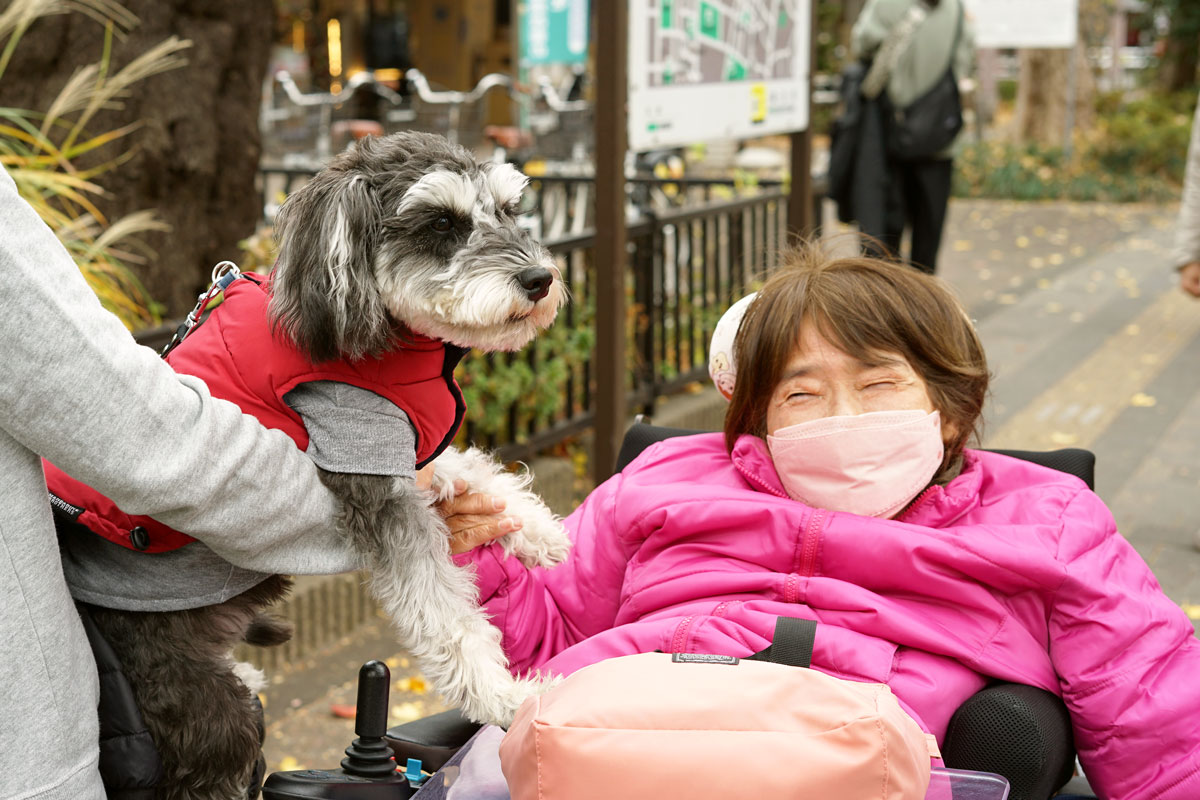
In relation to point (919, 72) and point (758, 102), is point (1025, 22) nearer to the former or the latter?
point (919, 72)

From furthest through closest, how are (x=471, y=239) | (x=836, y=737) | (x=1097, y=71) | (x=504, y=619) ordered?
1. (x=1097, y=71)
2. (x=504, y=619)
3. (x=471, y=239)
4. (x=836, y=737)

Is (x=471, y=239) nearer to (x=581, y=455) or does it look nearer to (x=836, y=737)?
(x=836, y=737)

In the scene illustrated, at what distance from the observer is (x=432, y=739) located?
7.30ft

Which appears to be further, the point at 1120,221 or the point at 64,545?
the point at 1120,221

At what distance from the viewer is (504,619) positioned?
2385 mm

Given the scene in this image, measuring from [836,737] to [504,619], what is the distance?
932 millimetres

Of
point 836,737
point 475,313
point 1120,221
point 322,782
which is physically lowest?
point 1120,221

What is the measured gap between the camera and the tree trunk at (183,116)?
4.94m

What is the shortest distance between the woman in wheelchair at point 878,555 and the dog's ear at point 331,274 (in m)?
0.64

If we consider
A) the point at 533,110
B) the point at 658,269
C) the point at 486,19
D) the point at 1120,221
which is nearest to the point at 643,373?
the point at 658,269

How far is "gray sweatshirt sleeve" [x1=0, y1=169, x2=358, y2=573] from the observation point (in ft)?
4.50

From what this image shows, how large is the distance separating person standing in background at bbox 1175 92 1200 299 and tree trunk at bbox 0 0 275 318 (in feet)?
13.0

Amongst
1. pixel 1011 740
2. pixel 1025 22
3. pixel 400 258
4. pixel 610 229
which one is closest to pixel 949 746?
pixel 1011 740

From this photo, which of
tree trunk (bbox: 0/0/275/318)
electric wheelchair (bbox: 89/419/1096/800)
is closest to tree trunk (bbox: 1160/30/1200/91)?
tree trunk (bbox: 0/0/275/318)
